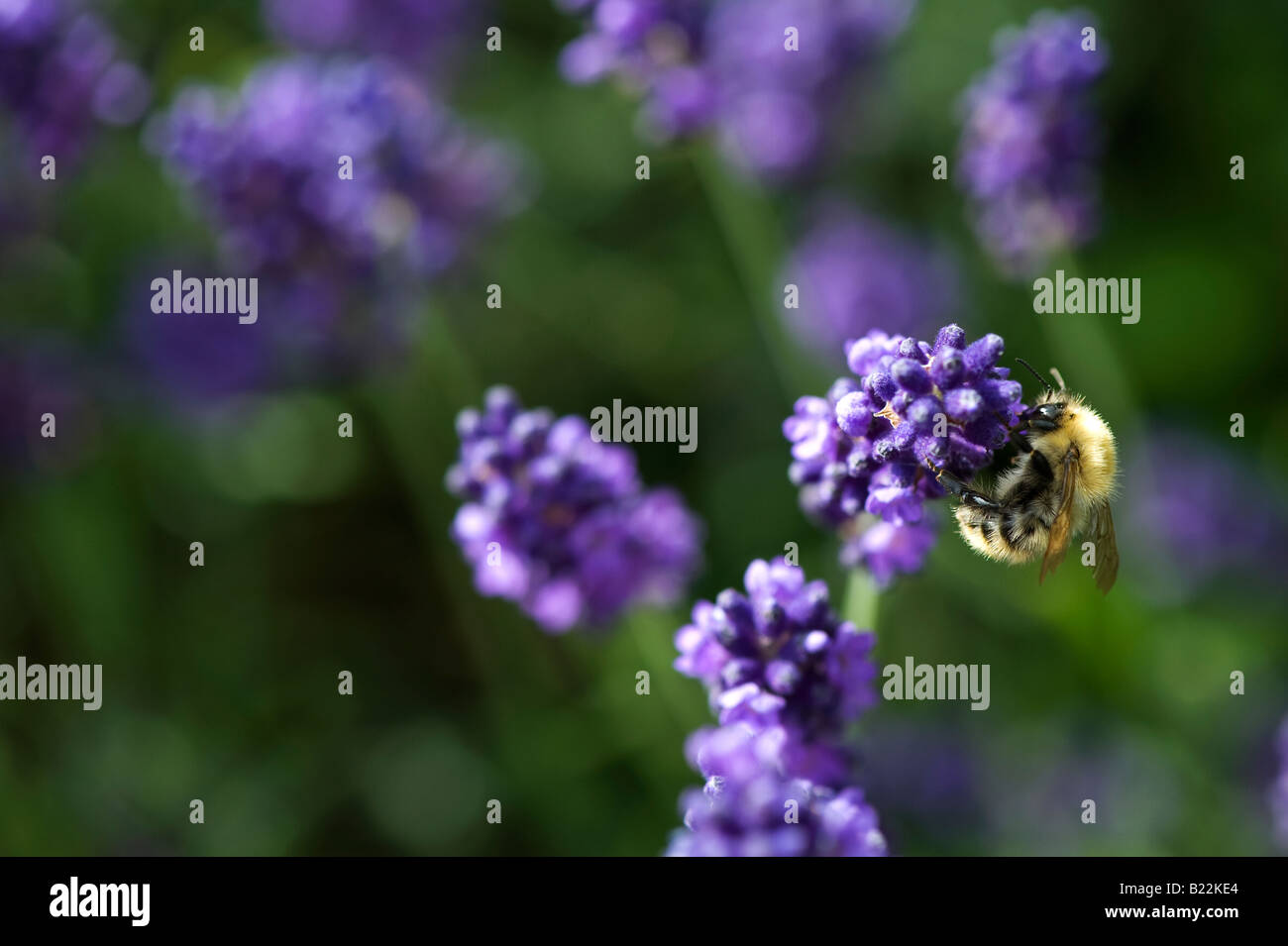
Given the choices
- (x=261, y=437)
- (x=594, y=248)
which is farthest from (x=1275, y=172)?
(x=261, y=437)

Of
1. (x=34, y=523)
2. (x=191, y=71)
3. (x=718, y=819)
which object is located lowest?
(x=718, y=819)

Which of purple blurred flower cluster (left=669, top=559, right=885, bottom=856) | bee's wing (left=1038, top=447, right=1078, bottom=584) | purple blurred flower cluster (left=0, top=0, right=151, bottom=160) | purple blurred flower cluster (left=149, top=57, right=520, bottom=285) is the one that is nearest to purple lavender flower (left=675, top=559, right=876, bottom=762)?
purple blurred flower cluster (left=669, top=559, right=885, bottom=856)

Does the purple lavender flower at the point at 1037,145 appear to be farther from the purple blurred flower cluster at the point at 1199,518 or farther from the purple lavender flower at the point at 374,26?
the purple lavender flower at the point at 374,26

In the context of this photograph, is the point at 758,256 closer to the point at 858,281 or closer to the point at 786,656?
the point at 858,281

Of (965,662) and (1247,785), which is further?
(965,662)

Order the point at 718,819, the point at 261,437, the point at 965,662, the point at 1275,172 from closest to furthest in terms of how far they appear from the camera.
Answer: the point at 718,819 < the point at 965,662 < the point at 261,437 < the point at 1275,172

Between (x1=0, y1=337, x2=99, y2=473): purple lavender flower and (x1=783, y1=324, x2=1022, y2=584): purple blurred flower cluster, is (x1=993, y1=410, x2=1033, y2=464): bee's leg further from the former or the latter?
(x1=0, y1=337, x2=99, y2=473): purple lavender flower
